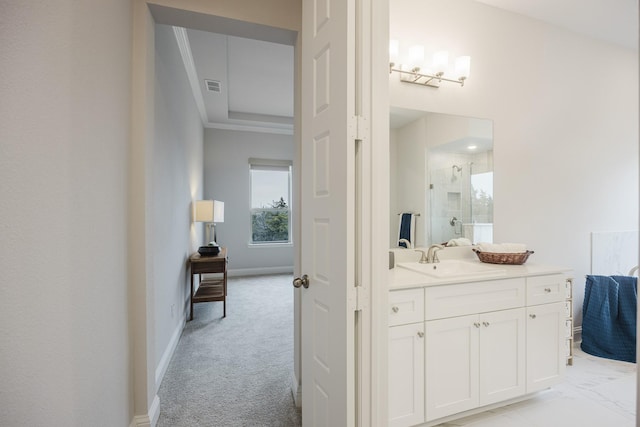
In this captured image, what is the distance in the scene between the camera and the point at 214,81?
3.85m

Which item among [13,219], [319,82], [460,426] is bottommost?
[460,426]

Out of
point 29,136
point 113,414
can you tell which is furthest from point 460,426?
point 29,136

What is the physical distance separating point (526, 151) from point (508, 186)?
15.3 inches

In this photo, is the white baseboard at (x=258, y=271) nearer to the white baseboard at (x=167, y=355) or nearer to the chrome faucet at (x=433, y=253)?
the white baseboard at (x=167, y=355)

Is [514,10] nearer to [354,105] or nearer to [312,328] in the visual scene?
[354,105]

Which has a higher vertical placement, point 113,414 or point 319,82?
point 319,82

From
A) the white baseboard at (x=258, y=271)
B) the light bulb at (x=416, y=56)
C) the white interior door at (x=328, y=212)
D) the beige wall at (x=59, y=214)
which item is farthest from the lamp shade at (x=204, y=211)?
the light bulb at (x=416, y=56)

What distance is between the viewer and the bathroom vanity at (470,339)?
158 cm

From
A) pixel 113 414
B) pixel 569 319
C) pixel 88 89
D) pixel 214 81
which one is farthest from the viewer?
pixel 214 81

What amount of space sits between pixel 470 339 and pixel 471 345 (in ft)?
0.12

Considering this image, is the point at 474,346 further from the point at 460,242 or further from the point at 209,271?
the point at 209,271

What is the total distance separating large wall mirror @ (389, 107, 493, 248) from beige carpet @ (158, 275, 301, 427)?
4.69ft

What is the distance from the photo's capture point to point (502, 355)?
5.99ft

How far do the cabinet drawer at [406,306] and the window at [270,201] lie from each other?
16.0 ft
